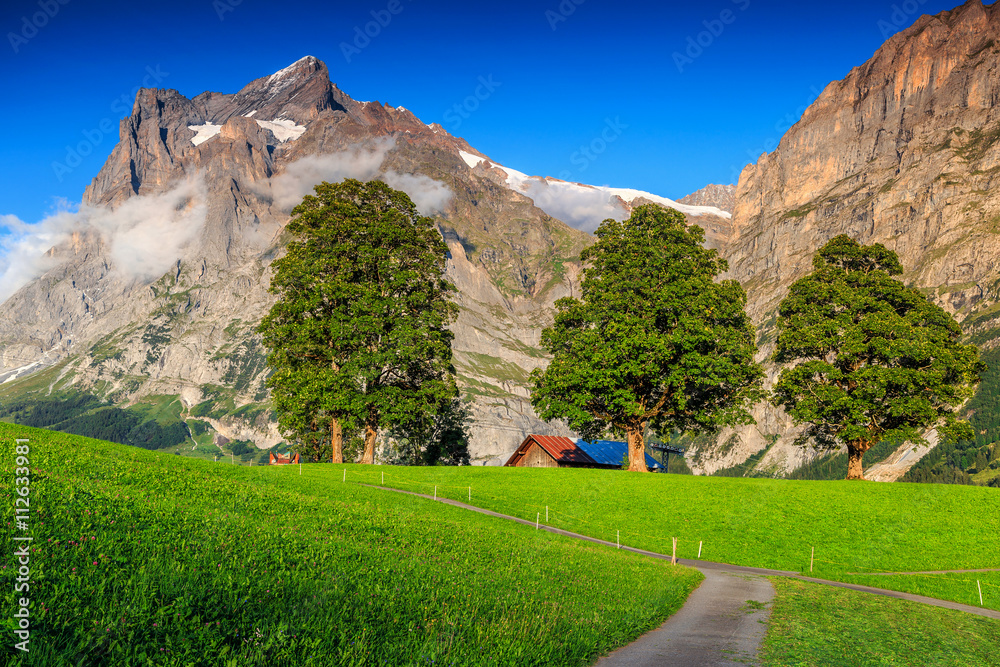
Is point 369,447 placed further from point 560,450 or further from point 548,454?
point 560,450

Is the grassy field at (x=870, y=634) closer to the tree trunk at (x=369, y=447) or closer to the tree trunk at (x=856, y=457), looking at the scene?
the tree trunk at (x=856, y=457)

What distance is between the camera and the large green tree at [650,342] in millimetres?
41844

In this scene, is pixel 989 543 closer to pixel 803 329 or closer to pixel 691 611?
pixel 803 329

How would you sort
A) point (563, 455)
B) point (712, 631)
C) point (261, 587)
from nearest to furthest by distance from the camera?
point (261, 587)
point (712, 631)
point (563, 455)

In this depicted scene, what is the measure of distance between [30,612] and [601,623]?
884 centimetres

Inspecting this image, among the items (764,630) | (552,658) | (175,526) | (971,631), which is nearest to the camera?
(552,658)

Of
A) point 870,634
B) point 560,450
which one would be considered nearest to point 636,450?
point 560,450

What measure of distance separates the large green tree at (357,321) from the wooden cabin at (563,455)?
113 ft

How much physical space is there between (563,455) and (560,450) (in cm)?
239

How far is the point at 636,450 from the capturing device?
47.2 meters

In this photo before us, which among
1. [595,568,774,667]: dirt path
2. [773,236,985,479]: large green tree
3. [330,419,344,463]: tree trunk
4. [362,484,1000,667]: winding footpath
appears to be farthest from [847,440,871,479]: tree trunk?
[330,419,344,463]: tree trunk

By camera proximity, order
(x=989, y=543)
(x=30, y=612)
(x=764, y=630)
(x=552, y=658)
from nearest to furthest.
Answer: (x=30, y=612) < (x=552, y=658) < (x=764, y=630) < (x=989, y=543)

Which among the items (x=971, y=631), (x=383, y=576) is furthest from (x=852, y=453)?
(x=383, y=576)

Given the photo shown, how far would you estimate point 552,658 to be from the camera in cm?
855
